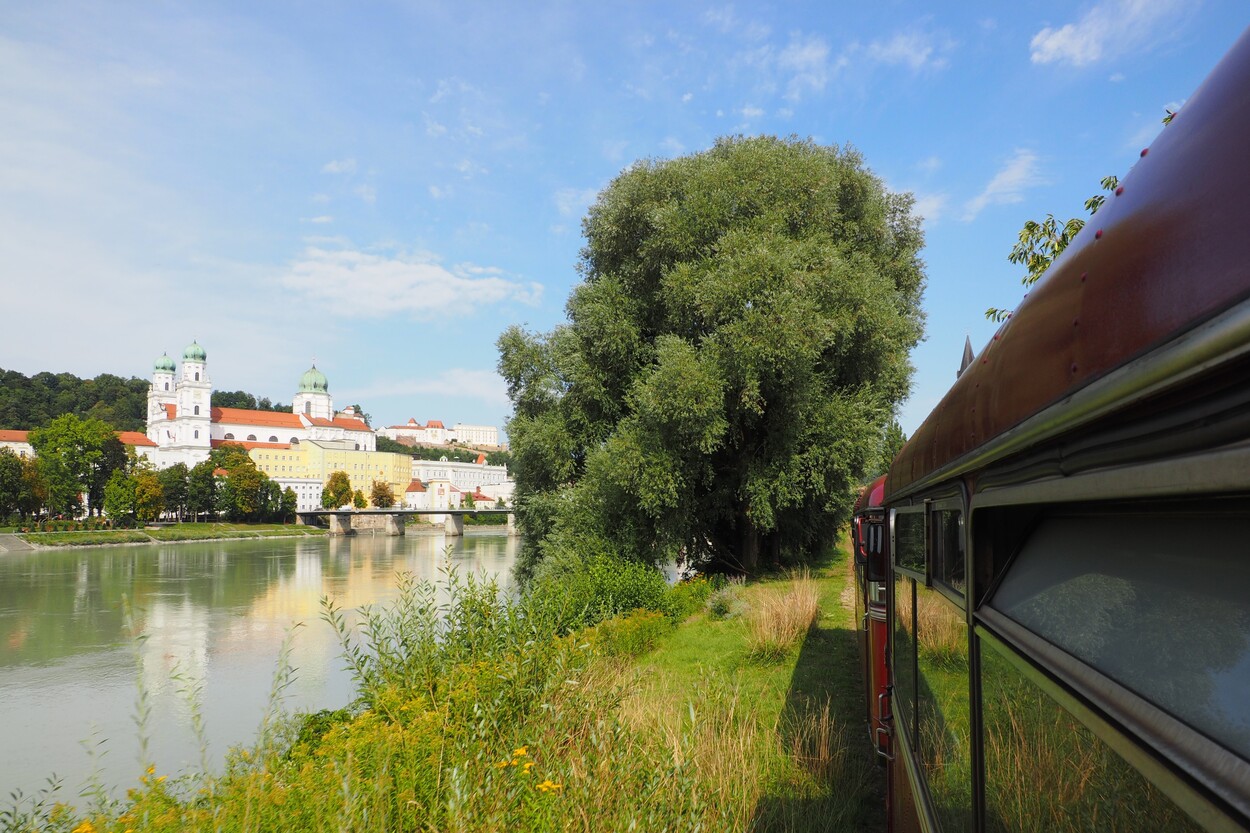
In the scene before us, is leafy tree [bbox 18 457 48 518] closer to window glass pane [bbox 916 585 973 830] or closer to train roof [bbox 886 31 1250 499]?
window glass pane [bbox 916 585 973 830]

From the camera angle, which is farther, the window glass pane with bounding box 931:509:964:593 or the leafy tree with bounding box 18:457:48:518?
the leafy tree with bounding box 18:457:48:518

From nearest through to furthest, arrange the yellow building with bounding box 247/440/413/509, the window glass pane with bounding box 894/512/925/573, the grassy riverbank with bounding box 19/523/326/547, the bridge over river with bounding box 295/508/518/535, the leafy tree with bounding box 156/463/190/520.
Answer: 1. the window glass pane with bounding box 894/512/925/573
2. the grassy riverbank with bounding box 19/523/326/547
3. the leafy tree with bounding box 156/463/190/520
4. the bridge over river with bounding box 295/508/518/535
5. the yellow building with bounding box 247/440/413/509

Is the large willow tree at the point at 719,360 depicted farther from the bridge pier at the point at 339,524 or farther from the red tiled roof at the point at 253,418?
the red tiled roof at the point at 253,418

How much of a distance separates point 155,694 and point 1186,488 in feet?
50.9

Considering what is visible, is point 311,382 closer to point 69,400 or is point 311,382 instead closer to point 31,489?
point 69,400

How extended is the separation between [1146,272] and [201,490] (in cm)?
10006

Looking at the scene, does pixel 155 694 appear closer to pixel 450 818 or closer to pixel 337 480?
pixel 450 818

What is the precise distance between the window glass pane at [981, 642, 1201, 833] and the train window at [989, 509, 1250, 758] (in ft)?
0.38

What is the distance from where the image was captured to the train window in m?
0.75

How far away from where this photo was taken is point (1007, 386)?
136 centimetres

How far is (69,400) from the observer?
423 feet

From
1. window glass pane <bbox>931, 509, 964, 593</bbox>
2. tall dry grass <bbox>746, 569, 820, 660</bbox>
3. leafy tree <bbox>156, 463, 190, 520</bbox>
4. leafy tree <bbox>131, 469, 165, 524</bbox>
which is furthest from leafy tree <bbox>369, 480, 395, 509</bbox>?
window glass pane <bbox>931, 509, 964, 593</bbox>

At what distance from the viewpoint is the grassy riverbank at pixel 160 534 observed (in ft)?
194

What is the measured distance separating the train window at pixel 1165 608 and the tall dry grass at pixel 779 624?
9.81m
